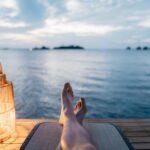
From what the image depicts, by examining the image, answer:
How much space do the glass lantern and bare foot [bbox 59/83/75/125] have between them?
61 cm

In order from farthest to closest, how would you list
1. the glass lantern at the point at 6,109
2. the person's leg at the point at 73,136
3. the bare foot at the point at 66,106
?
the glass lantern at the point at 6,109, the bare foot at the point at 66,106, the person's leg at the point at 73,136

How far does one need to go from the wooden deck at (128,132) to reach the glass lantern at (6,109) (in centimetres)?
8

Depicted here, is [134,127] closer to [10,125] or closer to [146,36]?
[10,125]

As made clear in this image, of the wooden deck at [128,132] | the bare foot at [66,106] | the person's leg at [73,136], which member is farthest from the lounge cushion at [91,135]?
the wooden deck at [128,132]

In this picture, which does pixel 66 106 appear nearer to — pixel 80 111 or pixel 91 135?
pixel 80 111

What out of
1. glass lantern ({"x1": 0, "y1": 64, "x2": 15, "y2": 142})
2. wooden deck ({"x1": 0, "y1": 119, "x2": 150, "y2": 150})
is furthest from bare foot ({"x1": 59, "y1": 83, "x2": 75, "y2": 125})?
wooden deck ({"x1": 0, "y1": 119, "x2": 150, "y2": 150})

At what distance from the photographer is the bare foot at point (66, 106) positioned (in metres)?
1.76

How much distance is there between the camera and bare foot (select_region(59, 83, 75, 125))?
176 cm

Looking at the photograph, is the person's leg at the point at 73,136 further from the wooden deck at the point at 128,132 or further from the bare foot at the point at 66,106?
the wooden deck at the point at 128,132

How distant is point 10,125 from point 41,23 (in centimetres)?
3732

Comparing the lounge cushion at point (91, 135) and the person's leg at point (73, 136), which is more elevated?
the person's leg at point (73, 136)

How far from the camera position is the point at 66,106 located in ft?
6.33

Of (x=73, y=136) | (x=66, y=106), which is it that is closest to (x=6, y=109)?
(x=66, y=106)

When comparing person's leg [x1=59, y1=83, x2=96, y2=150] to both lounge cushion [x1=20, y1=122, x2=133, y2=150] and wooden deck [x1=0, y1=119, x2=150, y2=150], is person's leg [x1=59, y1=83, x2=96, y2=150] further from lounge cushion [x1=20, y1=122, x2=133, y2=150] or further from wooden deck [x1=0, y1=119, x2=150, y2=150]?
wooden deck [x1=0, y1=119, x2=150, y2=150]
